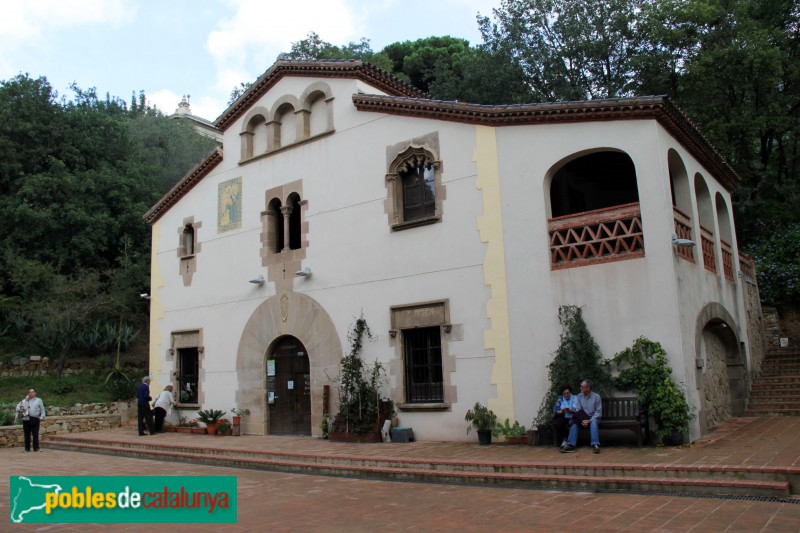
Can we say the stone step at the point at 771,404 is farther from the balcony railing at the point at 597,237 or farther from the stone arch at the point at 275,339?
the stone arch at the point at 275,339

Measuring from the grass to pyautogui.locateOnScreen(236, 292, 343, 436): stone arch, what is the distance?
785 centimetres

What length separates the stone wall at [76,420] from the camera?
1764cm

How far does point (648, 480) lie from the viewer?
815 cm

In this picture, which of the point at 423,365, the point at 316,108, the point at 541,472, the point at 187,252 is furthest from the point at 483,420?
the point at 187,252

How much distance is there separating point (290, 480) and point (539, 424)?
4684mm

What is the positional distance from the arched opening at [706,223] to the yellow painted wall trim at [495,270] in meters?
4.62

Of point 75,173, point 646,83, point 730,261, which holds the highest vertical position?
point 646,83

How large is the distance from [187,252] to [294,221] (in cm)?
437

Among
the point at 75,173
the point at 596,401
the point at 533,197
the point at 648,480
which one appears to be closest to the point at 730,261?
the point at 533,197

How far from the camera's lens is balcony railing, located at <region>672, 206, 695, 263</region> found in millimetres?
12133

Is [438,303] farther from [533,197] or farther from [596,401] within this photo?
[596,401]

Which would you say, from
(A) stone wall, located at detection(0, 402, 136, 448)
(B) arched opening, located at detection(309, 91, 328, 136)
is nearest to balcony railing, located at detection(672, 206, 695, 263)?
(B) arched opening, located at detection(309, 91, 328, 136)

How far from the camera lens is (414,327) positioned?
14.0 meters
